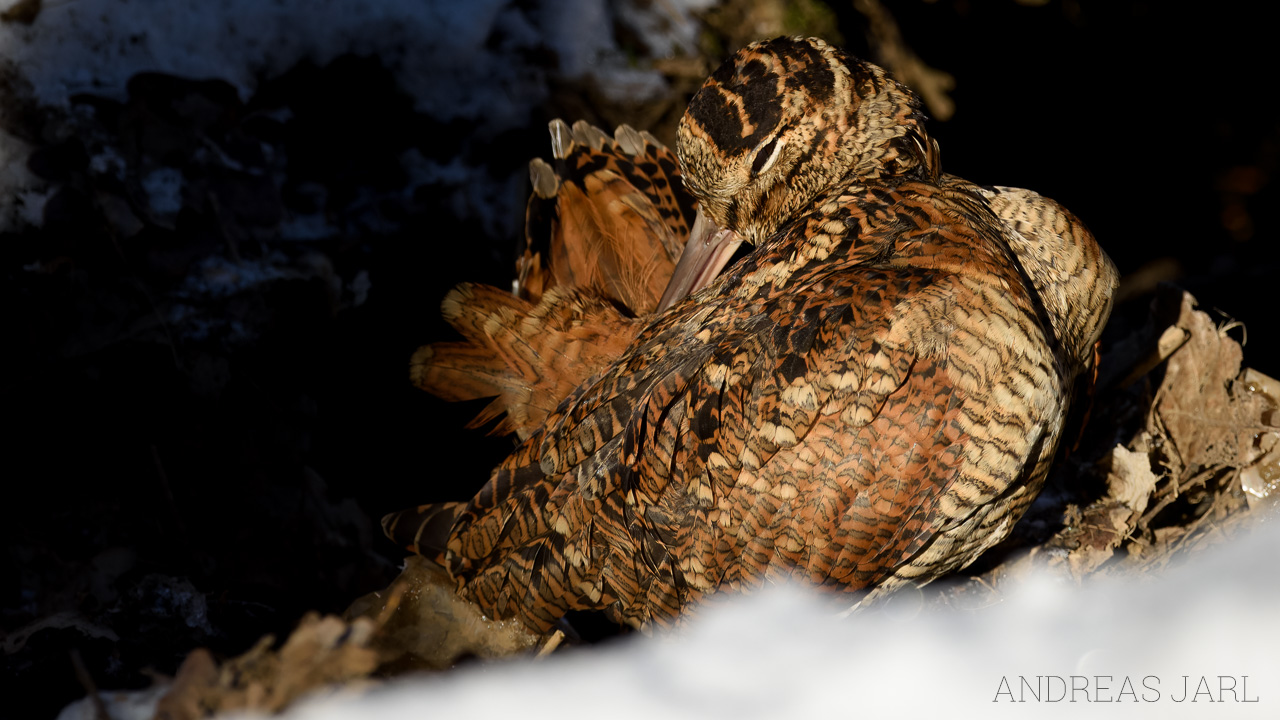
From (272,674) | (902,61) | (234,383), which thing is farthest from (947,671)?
(902,61)

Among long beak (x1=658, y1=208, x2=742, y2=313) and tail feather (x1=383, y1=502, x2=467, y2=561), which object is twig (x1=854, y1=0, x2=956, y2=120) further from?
tail feather (x1=383, y1=502, x2=467, y2=561)

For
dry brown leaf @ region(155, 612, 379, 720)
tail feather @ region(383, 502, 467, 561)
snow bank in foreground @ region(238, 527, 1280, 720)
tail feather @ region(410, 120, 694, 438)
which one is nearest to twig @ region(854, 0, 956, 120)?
tail feather @ region(410, 120, 694, 438)

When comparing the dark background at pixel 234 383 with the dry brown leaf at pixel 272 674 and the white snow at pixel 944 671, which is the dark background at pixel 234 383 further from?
the white snow at pixel 944 671

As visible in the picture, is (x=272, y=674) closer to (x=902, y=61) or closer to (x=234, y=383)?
(x=234, y=383)

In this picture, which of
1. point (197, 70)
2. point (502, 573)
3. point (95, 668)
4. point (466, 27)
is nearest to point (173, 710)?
point (502, 573)

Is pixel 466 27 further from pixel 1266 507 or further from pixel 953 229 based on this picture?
pixel 1266 507
